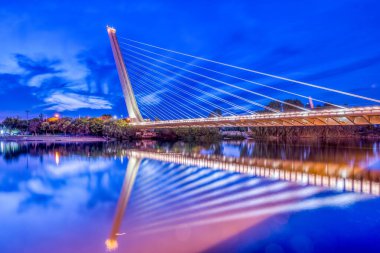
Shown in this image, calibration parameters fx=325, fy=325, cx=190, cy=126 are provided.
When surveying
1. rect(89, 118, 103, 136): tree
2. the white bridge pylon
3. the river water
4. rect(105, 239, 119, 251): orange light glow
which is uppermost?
the white bridge pylon

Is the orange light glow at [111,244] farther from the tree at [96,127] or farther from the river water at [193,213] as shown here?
the tree at [96,127]

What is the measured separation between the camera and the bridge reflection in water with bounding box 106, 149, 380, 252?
6477 millimetres

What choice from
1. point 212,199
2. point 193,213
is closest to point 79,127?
point 212,199

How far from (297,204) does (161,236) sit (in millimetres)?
4491

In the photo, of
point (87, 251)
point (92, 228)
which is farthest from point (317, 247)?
point (92, 228)

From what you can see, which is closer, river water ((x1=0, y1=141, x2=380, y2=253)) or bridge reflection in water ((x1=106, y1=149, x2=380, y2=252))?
river water ((x1=0, y1=141, x2=380, y2=253))

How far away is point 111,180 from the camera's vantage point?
555 inches

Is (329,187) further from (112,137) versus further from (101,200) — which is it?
(112,137)

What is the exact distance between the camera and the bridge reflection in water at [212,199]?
648cm

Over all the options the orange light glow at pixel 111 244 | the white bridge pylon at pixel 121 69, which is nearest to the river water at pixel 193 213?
the orange light glow at pixel 111 244

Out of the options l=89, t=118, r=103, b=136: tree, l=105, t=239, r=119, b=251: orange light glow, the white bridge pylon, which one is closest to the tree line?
l=89, t=118, r=103, b=136: tree

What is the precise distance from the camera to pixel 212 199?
31.9 feet

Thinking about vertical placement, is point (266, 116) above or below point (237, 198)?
above

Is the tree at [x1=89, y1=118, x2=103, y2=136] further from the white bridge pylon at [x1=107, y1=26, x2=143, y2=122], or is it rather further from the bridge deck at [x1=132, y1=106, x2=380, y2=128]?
the bridge deck at [x1=132, y1=106, x2=380, y2=128]
